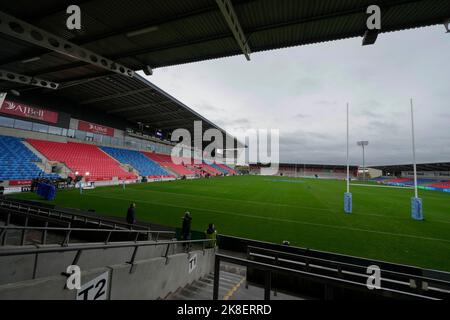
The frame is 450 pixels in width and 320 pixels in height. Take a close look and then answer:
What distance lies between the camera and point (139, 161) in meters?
42.7

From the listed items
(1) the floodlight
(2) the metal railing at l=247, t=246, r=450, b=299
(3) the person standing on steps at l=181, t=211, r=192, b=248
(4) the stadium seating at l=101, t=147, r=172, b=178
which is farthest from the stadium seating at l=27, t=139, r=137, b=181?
(2) the metal railing at l=247, t=246, r=450, b=299

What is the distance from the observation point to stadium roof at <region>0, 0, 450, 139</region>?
766cm

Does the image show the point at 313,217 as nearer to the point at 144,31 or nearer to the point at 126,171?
the point at 144,31

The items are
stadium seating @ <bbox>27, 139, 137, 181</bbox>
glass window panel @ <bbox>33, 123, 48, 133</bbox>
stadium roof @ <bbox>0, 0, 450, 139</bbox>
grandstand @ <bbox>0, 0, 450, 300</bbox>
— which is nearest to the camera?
grandstand @ <bbox>0, 0, 450, 300</bbox>

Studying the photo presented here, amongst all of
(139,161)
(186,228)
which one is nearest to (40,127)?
(139,161)

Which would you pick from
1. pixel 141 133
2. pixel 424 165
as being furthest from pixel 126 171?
pixel 424 165

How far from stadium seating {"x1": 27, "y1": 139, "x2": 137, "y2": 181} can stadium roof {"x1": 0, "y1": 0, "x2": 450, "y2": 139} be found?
17.8 meters

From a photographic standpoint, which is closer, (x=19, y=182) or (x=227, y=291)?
(x=227, y=291)

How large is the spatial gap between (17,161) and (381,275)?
32162 mm

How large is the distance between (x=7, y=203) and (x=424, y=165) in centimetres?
8775

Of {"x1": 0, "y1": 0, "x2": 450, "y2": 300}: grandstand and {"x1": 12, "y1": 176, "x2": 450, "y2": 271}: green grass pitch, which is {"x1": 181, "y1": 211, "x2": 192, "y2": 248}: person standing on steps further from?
{"x1": 12, "y1": 176, "x2": 450, "y2": 271}: green grass pitch

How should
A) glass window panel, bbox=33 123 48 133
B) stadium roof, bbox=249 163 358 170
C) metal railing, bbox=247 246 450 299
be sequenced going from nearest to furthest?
metal railing, bbox=247 246 450 299
glass window panel, bbox=33 123 48 133
stadium roof, bbox=249 163 358 170

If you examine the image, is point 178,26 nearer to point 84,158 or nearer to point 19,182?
point 19,182
